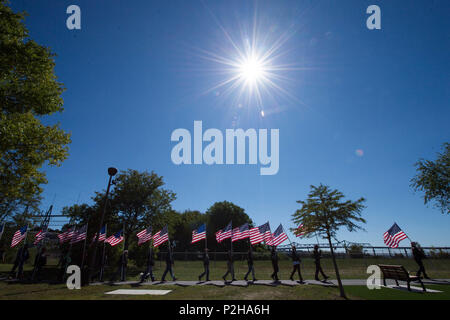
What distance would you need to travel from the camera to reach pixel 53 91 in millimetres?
10773

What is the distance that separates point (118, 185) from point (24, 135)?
22.2 metres

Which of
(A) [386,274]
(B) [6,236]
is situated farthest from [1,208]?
(A) [386,274]

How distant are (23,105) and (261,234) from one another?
16.2m

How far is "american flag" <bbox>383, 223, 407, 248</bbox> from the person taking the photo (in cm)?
1469

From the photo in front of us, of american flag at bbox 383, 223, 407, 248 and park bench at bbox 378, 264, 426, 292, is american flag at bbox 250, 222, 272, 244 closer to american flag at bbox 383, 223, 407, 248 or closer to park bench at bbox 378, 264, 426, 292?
park bench at bbox 378, 264, 426, 292

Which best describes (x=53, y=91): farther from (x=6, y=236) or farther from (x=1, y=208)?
(x=6, y=236)

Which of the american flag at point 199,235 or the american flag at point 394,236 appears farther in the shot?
the american flag at point 199,235

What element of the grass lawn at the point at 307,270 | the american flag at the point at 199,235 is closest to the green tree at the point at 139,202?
the grass lawn at the point at 307,270

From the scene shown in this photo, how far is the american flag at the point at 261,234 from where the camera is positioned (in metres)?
15.4

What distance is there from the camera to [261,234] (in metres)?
15.6

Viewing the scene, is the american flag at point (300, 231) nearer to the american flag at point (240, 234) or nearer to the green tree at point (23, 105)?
the american flag at point (240, 234)

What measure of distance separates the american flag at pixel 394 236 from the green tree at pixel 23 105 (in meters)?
22.2

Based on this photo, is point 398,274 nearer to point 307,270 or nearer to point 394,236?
point 394,236
